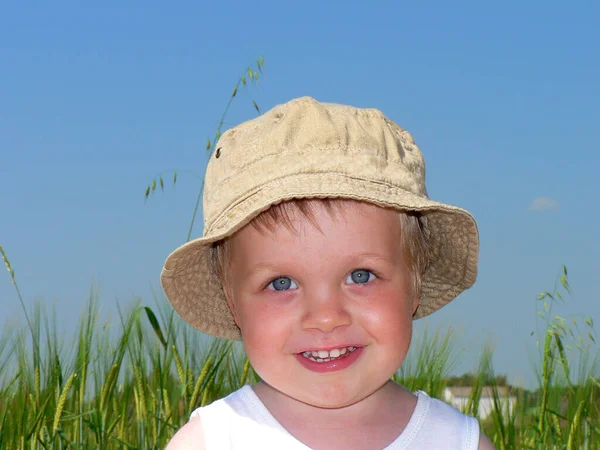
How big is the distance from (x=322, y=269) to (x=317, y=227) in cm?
9

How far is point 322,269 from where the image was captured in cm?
168

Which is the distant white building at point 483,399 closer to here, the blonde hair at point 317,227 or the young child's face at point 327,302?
the blonde hair at point 317,227

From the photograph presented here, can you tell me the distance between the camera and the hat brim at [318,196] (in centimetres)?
171

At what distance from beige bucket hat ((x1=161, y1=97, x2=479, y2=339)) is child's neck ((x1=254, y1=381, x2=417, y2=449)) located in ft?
1.13

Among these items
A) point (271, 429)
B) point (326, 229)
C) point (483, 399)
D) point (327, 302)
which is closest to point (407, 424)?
point (271, 429)

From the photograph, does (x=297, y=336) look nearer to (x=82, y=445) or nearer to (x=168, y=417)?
(x=168, y=417)

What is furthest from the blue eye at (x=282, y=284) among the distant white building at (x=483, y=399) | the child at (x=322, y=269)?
the distant white building at (x=483, y=399)

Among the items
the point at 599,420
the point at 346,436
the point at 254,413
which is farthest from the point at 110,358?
the point at 599,420

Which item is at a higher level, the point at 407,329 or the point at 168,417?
the point at 407,329

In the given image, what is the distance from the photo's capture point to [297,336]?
1709mm

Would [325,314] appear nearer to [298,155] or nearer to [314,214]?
[314,214]

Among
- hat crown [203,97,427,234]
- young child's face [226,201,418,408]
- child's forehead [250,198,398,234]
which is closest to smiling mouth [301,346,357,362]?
young child's face [226,201,418,408]

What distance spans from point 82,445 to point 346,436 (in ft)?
3.10

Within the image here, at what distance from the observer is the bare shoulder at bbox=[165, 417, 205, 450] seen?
1868 mm
